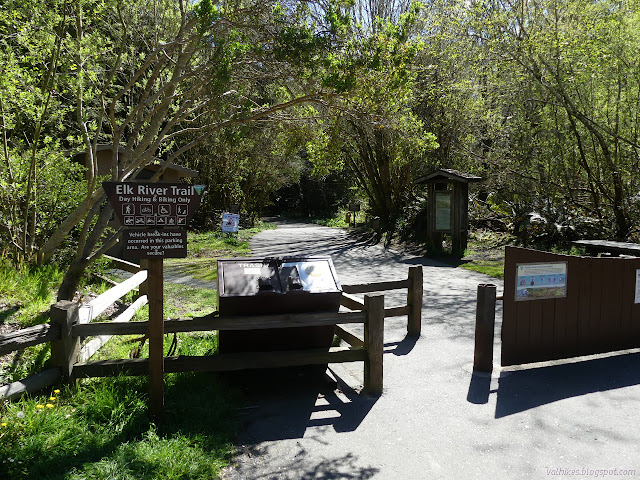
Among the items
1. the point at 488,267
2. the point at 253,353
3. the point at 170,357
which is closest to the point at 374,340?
the point at 253,353

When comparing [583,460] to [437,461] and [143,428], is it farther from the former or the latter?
[143,428]

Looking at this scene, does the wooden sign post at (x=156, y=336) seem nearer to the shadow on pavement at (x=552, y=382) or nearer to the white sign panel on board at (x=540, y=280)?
the shadow on pavement at (x=552, y=382)

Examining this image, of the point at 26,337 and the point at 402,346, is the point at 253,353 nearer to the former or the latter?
the point at 26,337

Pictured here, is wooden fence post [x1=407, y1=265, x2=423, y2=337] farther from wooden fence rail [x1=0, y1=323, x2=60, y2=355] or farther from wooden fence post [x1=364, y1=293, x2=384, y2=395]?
wooden fence rail [x1=0, y1=323, x2=60, y2=355]

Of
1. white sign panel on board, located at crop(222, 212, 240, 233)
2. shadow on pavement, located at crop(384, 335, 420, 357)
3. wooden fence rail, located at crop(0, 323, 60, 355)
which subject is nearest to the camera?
wooden fence rail, located at crop(0, 323, 60, 355)

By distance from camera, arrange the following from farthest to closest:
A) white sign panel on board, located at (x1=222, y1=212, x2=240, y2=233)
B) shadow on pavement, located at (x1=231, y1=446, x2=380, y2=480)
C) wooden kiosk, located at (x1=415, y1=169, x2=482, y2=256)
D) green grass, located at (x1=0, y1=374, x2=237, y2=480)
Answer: white sign panel on board, located at (x1=222, y1=212, x2=240, y2=233) → wooden kiosk, located at (x1=415, y1=169, x2=482, y2=256) → shadow on pavement, located at (x1=231, y1=446, x2=380, y2=480) → green grass, located at (x1=0, y1=374, x2=237, y2=480)

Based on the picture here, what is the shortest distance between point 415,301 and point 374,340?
2.49m

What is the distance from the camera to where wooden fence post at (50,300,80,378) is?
4.54m

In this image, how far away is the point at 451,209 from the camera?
17.1 metres

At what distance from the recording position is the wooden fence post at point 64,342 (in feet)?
14.9

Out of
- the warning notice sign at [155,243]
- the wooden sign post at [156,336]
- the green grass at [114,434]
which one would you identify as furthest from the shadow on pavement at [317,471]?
the warning notice sign at [155,243]

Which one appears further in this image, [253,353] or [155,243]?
[253,353]

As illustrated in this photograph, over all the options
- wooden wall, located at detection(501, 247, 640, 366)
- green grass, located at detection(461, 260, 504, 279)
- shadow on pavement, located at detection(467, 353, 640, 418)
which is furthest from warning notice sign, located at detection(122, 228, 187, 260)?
green grass, located at detection(461, 260, 504, 279)

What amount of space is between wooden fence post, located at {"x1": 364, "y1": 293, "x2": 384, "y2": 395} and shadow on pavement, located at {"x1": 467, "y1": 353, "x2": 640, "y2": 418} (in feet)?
3.15
